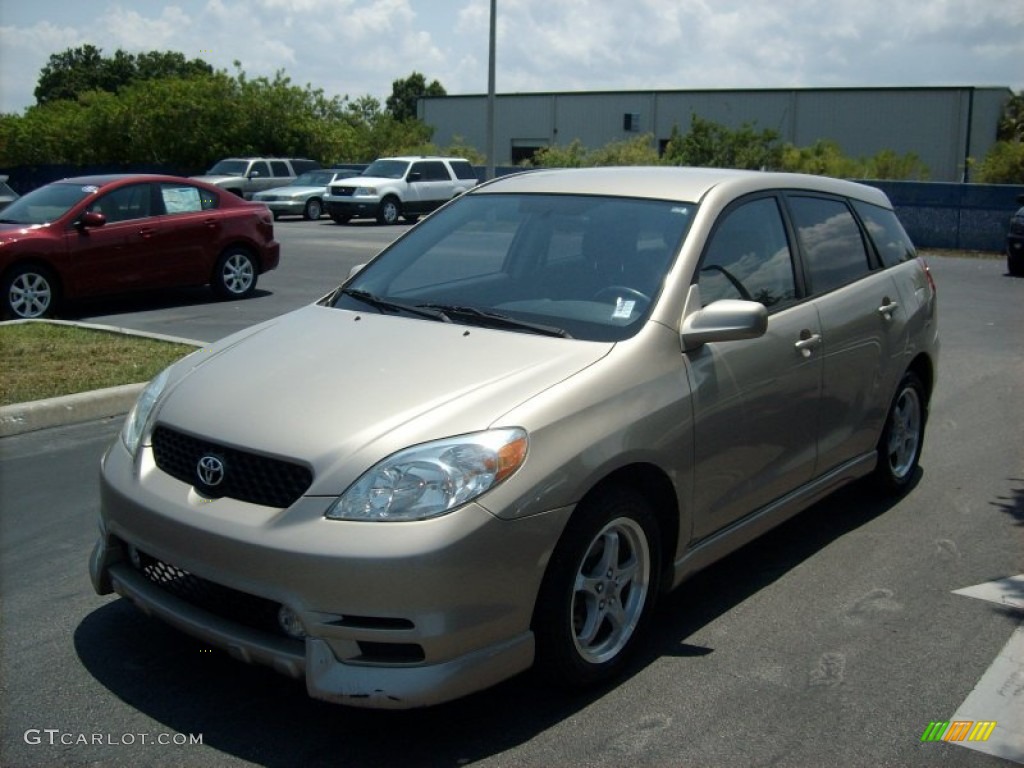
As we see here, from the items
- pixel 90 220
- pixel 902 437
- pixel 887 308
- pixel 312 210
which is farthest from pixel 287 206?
pixel 887 308

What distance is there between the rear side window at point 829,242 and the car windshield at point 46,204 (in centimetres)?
954

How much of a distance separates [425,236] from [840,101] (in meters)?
52.9

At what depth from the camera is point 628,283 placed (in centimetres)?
451

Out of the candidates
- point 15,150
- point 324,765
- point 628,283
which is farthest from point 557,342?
point 15,150

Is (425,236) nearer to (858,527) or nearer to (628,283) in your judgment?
(628,283)

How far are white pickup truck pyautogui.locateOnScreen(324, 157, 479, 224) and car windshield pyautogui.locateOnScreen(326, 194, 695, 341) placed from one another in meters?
25.6

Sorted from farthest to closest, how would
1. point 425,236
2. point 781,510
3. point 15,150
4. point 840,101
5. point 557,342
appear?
point 840,101
point 15,150
point 425,236
point 781,510
point 557,342

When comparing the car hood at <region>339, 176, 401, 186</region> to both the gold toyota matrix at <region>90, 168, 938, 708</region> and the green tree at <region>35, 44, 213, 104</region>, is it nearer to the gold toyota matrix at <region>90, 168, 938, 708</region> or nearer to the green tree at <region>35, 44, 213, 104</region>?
the gold toyota matrix at <region>90, 168, 938, 708</region>

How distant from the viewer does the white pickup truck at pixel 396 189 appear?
103ft

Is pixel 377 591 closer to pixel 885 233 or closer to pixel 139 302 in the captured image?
pixel 885 233

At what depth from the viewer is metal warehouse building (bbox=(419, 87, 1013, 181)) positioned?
5106 centimetres

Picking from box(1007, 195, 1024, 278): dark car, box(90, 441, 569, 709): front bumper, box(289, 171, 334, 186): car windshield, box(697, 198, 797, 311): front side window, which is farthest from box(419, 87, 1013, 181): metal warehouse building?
box(90, 441, 569, 709): front bumper

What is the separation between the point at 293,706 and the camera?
3771 mm

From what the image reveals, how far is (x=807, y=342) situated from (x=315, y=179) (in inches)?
1220
